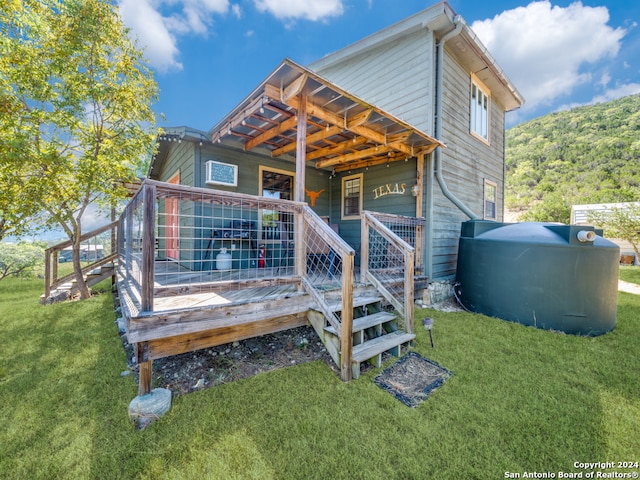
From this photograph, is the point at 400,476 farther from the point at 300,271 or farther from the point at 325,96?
the point at 325,96

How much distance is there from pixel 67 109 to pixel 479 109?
9.31 meters

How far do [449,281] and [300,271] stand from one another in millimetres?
3989

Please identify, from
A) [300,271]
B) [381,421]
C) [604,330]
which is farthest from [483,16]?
[381,421]

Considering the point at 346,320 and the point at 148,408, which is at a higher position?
the point at 346,320

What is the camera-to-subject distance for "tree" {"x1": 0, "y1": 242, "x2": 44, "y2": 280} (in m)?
5.55

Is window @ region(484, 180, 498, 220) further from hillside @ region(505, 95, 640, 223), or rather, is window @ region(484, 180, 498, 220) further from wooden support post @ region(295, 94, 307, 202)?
hillside @ region(505, 95, 640, 223)

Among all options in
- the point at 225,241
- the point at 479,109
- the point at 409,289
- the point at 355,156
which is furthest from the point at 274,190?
the point at 479,109

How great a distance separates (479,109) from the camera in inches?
285

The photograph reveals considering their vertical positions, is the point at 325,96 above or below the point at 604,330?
above

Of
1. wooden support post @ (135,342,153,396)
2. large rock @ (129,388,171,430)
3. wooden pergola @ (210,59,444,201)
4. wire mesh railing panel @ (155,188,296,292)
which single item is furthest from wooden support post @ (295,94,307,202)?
large rock @ (129,388,171,430)

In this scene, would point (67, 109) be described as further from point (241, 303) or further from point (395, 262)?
point (395, 262)

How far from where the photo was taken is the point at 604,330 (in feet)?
12.4

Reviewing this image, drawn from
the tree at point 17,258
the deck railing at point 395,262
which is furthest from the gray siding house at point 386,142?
the tree at point 17,258

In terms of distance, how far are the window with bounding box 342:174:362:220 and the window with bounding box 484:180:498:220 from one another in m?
3.76
